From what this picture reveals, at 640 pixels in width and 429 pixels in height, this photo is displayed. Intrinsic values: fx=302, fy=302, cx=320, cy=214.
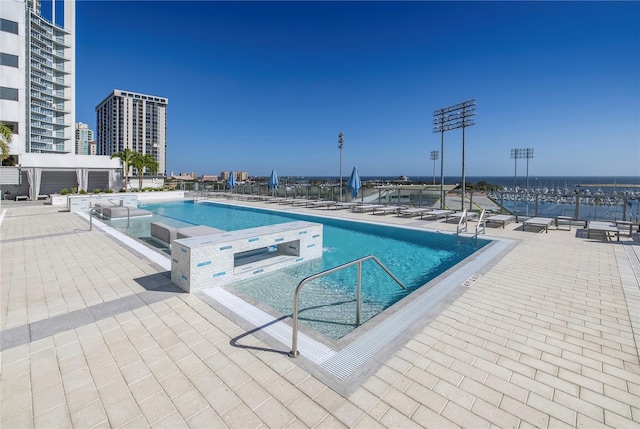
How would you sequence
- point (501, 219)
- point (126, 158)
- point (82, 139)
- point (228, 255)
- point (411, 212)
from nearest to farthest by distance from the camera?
point (228, 255)
point (501, 219)
point (411, 212)
point (126, 158)
point (82, 139)

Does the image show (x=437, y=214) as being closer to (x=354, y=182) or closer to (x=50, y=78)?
(x=354, y=182)

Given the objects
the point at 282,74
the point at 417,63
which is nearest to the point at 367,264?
the point at 417,63

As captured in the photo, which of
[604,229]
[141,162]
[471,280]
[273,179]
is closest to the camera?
[471,280]

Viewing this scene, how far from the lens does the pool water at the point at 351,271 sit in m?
4.22

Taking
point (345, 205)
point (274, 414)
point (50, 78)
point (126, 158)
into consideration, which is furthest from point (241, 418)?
point (50, 78)

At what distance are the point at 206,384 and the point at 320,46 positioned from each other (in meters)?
24.0

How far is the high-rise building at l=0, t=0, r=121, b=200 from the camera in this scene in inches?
904

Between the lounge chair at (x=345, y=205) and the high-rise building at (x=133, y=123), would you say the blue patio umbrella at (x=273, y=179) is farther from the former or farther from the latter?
the high-rise building at (x=133, y=123)

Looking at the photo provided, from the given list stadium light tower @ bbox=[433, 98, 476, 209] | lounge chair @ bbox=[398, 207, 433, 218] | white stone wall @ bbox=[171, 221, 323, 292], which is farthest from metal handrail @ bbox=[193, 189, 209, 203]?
white stone wall @ bbox=[171, 221, 323, 292]

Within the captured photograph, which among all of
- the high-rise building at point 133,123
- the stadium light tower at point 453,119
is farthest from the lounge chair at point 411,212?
the high-rise building at point 133,123

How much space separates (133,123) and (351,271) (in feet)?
332

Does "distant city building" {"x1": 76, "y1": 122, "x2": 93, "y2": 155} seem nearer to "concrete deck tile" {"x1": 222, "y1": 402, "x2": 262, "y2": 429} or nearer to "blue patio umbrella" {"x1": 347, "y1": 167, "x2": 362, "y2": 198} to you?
"blue patio umbrella" {"x1": 347, "y1": 167, "x2": 362, "y2": 198}

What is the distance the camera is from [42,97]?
34375 mm

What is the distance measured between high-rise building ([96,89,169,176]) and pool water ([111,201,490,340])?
8450 cm
